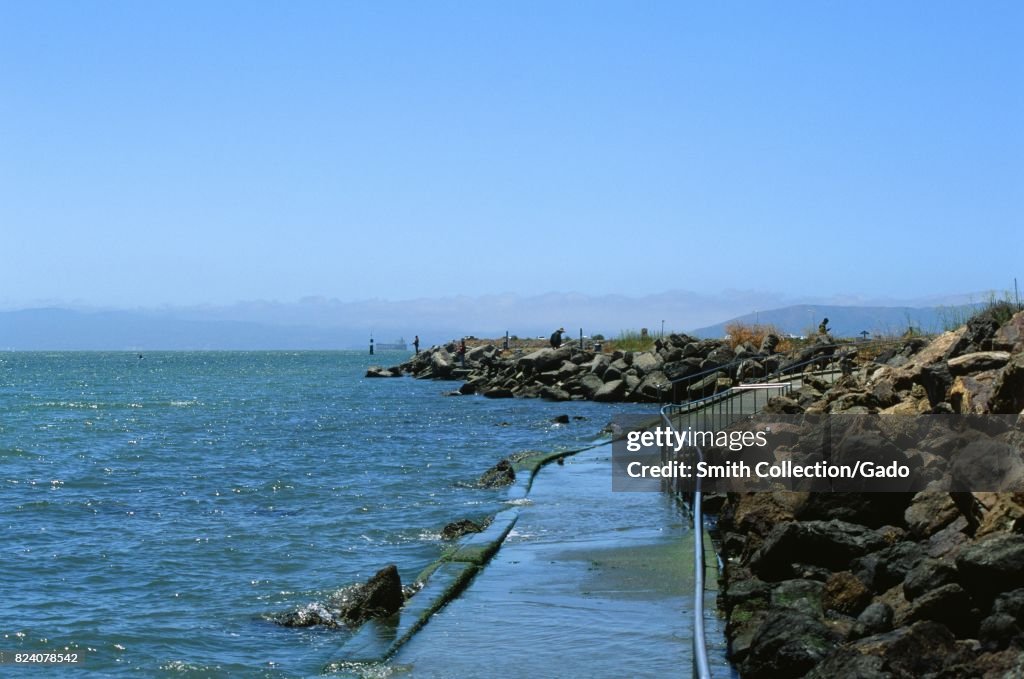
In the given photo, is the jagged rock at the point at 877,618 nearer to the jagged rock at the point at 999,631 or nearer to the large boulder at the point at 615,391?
the jagged rock at the point at 999,631

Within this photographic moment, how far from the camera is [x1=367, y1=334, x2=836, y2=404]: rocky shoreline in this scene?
32.1 m

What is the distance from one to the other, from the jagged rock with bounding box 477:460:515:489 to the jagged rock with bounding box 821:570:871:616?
1093 centimetres

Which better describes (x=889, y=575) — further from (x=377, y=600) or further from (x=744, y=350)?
(x=744, y=350)

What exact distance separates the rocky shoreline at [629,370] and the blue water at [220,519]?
2924 mm

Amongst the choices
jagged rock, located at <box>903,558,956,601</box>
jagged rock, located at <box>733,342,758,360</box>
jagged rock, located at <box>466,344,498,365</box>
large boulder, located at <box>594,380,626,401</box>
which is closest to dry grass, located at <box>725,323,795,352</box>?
jagged rock, located at <box>733,342,758,360</box>

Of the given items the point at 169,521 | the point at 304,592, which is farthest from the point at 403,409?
the point at 304,592

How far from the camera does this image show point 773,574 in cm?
998

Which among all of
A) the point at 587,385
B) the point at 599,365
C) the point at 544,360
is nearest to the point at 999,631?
the point at 587,385

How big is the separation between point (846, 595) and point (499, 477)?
11651 mm

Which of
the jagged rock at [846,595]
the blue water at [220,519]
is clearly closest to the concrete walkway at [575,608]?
the jagged rock at [846,595]

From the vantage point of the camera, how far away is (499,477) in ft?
65.8

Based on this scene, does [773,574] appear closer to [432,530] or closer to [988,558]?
[988,558]

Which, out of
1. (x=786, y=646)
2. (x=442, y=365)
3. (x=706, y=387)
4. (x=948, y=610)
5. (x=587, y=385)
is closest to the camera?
(x=786, y=646)

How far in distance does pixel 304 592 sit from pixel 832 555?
556 centimetres
